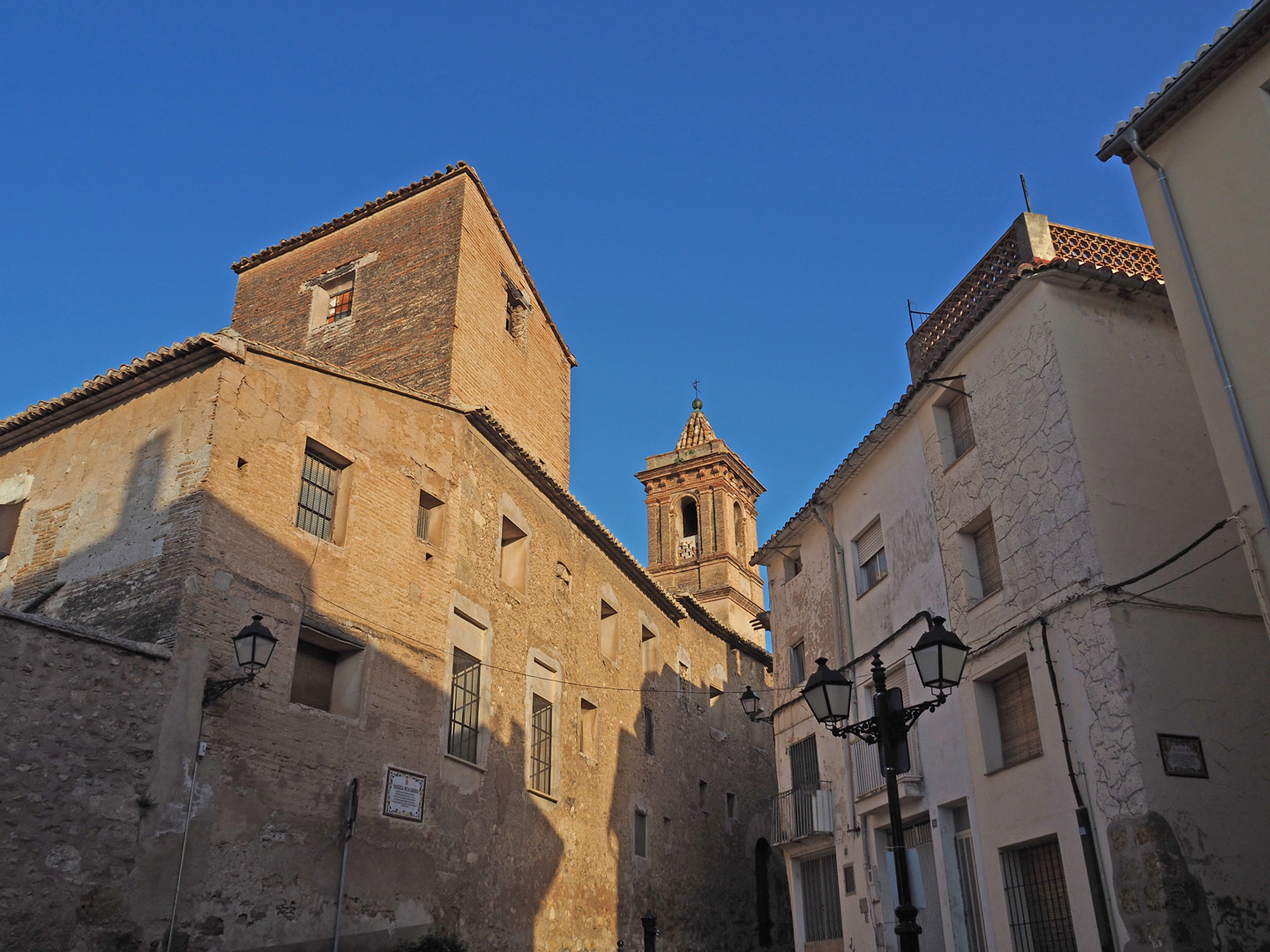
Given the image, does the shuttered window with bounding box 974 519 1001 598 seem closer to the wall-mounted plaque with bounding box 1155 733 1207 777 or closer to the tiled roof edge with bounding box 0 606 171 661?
the wall-mounted plaque with bounding box 1155 733 1207 777

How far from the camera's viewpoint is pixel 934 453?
15.5 metres

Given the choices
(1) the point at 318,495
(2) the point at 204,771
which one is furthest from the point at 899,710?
(1) the point at 318,495

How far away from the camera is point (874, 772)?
16.0m

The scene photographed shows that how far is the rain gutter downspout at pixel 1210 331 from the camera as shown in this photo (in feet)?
31.5

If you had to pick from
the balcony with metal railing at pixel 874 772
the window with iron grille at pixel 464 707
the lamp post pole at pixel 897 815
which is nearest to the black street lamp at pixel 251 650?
the window with iron grille at pixel 464 707

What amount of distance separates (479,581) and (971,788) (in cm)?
803

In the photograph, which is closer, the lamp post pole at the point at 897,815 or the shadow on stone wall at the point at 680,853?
the lamp post pole at the point at 897,815

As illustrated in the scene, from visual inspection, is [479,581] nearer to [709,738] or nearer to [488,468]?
[488,468]

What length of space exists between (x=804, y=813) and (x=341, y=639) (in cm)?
851

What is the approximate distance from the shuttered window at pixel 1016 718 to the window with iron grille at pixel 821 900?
5316 mm

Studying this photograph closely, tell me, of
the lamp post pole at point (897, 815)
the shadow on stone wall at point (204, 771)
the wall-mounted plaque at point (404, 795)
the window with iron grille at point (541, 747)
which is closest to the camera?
the lamp post pole at point (897, 815)

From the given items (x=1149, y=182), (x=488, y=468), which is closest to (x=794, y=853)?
(x=488, y=468)

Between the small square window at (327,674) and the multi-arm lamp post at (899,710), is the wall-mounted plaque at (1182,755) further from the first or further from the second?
the small square window at (327,674)

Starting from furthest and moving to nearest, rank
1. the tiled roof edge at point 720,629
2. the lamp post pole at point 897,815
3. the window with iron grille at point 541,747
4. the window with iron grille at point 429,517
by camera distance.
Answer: the tiled roof edge at point 720,629 → the window with iron grille at point 541,747 → the window with iron grille at point 429,517 → the lamp post pole at point 897,815
